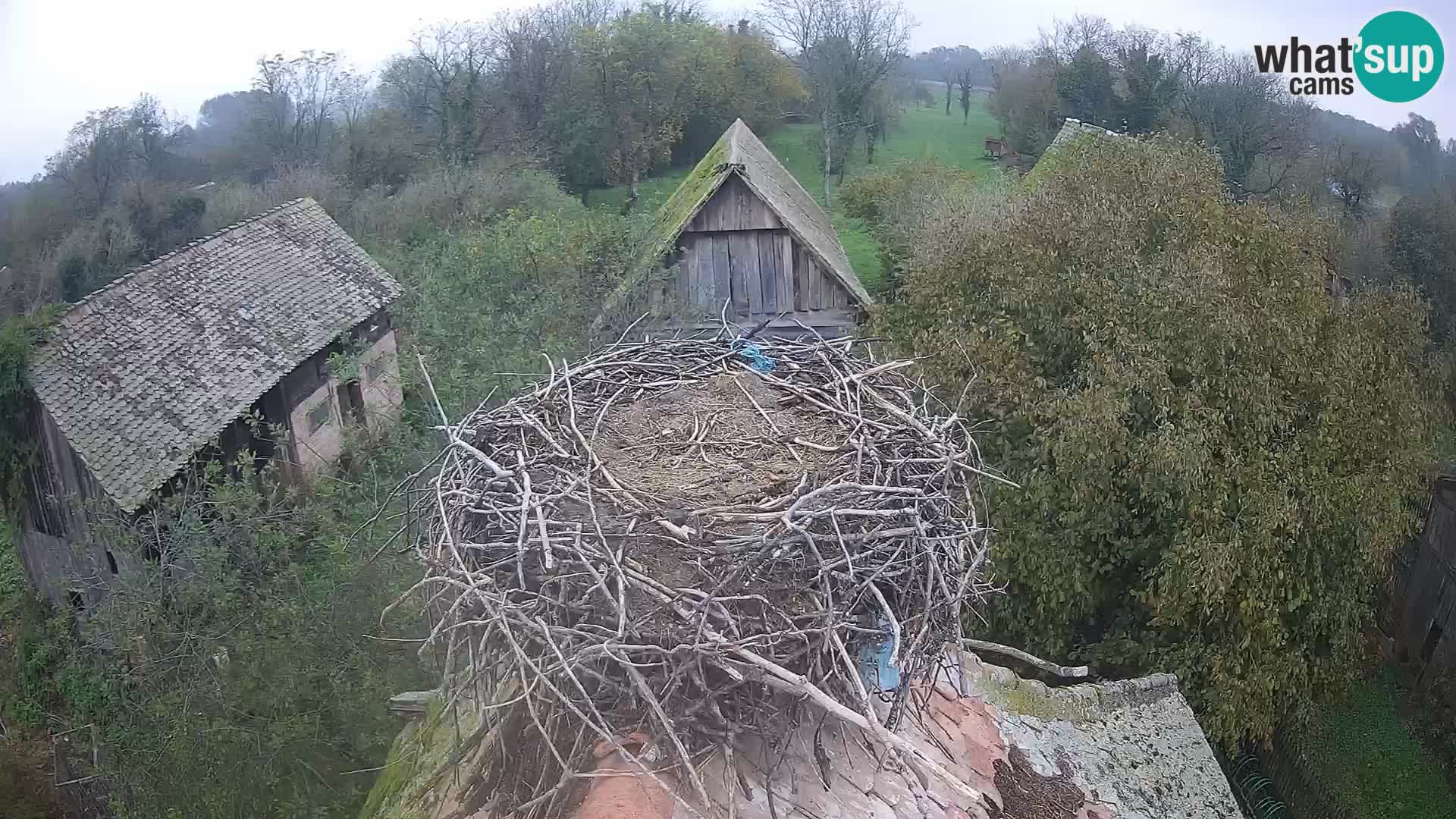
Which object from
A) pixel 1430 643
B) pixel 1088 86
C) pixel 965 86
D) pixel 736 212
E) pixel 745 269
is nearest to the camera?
pixel 1430 643

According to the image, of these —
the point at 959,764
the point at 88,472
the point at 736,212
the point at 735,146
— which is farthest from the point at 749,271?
the point at 959,764

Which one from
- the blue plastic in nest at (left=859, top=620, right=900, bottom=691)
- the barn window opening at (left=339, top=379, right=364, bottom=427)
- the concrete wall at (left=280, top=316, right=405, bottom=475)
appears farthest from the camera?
the barn window opening at (left=339, top=379, right=364, bottom=427)

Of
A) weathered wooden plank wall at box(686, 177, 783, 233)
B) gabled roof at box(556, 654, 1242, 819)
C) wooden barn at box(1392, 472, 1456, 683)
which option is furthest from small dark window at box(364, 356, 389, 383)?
wooden barn at box(1392, 472, 1456, 683)

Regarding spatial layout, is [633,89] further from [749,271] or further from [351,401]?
[749,271]

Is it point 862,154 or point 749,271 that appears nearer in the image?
point 749,271

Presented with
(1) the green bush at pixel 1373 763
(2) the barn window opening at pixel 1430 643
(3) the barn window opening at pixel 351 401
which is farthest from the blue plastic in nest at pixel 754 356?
(3) the barn window opening at pixel 351 401

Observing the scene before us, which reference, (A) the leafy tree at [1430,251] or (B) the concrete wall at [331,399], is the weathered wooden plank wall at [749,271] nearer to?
(B) the concrete wall at [331,399]

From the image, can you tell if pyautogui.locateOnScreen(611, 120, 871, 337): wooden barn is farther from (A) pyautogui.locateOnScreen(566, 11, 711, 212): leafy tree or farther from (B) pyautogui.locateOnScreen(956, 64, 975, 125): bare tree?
(B) pyautogui.locateOnScreen(956, 64, 975, 125): bare tree
